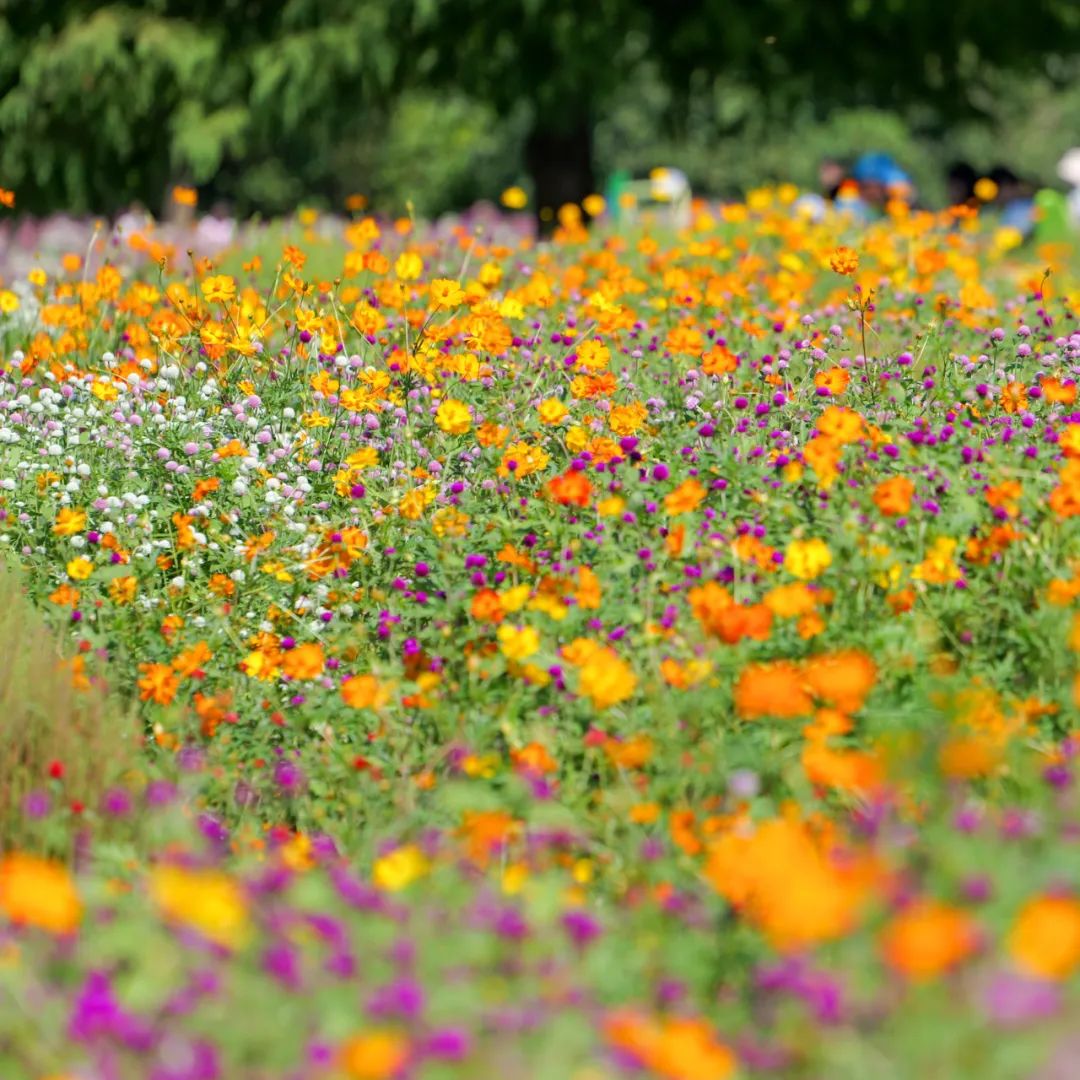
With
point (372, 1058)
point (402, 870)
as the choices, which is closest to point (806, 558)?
point (402, 870)

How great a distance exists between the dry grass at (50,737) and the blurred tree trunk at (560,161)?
43.3 feet

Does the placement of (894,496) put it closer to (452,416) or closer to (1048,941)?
(452,416)

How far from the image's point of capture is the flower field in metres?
2.01

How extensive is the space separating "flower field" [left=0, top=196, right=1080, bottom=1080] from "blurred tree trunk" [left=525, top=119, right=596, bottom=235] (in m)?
10.3

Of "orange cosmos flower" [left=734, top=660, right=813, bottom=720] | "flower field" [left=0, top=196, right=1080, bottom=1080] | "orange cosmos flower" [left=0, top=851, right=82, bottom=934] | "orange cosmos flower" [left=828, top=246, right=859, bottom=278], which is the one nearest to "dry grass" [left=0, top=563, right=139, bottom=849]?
"flower field" [left=0, top=196, right=1080, bottom=1080]

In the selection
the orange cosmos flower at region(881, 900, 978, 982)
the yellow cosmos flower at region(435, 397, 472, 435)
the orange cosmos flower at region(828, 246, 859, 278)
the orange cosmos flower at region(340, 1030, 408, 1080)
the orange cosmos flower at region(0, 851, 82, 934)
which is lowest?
the yellow cosmos flower at region(435, 397, 472, 435)

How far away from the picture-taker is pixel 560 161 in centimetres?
1652

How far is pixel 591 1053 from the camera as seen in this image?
2035 millimetres

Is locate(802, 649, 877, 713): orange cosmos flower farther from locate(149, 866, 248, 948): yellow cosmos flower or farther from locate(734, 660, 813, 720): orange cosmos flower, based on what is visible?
locate(149, 866, 248, 948): yellow cosmos flower

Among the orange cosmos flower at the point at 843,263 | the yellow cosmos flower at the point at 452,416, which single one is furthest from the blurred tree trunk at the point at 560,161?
the yellow cosmos flower at the point at 452,416

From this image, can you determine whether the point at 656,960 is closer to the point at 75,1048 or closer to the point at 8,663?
the point at 75,1048

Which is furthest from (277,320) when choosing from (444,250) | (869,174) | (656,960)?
(869,174)

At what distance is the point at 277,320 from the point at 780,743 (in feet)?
12.5

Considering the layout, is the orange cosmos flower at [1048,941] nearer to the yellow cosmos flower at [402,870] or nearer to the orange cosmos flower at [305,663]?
the yellow cosmos flower at [402,870]
